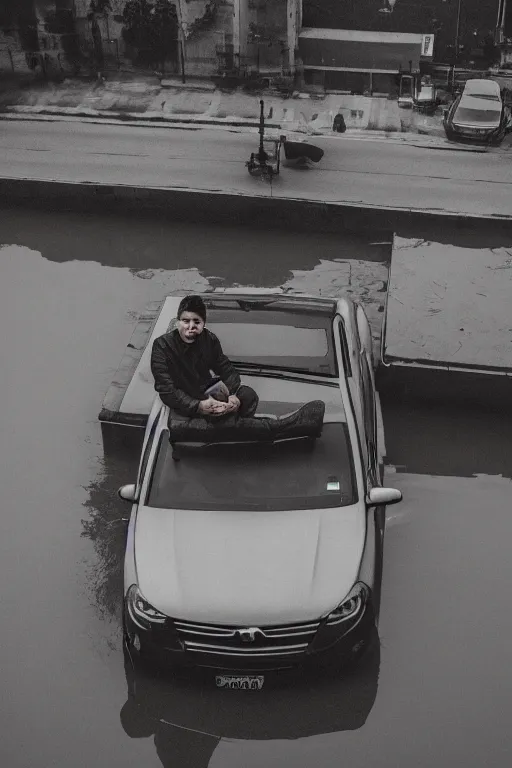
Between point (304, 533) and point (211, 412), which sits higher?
point (211, 412)

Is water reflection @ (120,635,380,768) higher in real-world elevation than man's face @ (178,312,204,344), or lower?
lower

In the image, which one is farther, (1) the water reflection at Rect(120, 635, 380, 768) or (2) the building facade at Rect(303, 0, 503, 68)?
(2) the building facade at Rect(303, 0, 503, 68)

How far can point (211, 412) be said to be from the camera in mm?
6207

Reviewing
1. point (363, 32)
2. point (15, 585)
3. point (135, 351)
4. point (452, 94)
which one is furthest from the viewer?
point (363, 32)

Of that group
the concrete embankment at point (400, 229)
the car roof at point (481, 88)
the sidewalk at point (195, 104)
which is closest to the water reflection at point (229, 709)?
the concrete embankment at point (400, 229)

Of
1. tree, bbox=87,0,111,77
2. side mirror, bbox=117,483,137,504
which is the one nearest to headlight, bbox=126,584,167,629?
side mirror, bbox=117,483,137,504

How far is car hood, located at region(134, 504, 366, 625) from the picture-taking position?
5.30 metres

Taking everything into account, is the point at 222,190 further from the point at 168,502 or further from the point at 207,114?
the point at 168,502

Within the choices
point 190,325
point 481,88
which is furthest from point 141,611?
point 481,88

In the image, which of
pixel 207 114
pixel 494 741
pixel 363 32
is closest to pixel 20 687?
pixel 494 741

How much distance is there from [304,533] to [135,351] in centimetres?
415

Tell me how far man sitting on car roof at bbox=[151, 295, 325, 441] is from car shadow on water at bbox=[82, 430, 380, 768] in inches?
69.4

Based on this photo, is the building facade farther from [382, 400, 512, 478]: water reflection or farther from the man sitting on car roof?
the man sitting on car roof

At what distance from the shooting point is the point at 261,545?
561cm
